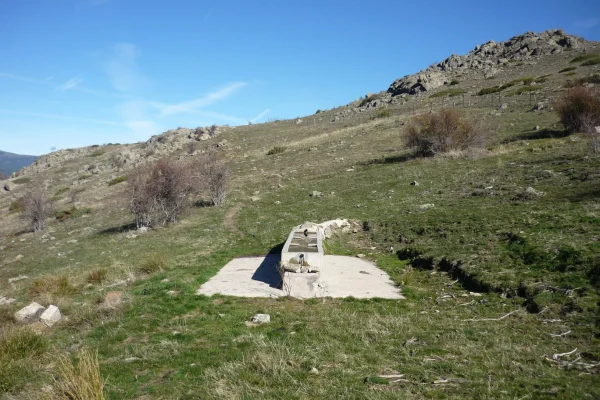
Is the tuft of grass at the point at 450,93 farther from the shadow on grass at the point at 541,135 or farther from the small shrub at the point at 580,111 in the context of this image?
the small shrub at the point at 580,111

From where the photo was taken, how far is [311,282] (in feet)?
35.8

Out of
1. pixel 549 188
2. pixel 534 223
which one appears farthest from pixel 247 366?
pixel 549 188

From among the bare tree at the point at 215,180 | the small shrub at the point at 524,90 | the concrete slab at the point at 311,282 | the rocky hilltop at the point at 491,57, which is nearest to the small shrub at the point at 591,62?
the small shrub at the point at 524,90

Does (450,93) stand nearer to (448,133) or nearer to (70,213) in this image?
(448,133)

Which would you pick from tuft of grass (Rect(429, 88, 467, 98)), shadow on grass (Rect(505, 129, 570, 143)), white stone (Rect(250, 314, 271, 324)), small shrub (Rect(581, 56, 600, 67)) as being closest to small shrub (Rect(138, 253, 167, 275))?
white stone (Rect(250, 314, 271, 324))

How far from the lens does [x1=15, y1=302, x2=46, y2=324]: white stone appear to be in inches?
384

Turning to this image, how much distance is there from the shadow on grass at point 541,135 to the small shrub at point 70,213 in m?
37.2

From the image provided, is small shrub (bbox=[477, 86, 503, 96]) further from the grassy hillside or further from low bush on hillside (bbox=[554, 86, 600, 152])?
the grassy hillside

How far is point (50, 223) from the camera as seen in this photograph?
34438 mm

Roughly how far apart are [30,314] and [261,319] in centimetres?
635

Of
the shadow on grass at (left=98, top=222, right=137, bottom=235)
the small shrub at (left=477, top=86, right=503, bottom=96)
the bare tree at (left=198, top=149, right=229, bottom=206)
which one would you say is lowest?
the shadow on grass at (left=98, top=222, right=137, bottom=235)

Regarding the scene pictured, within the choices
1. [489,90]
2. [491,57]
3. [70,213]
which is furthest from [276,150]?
[491,57]

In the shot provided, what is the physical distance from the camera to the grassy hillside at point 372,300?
6.02 meters

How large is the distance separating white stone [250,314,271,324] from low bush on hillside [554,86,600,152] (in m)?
27.3
